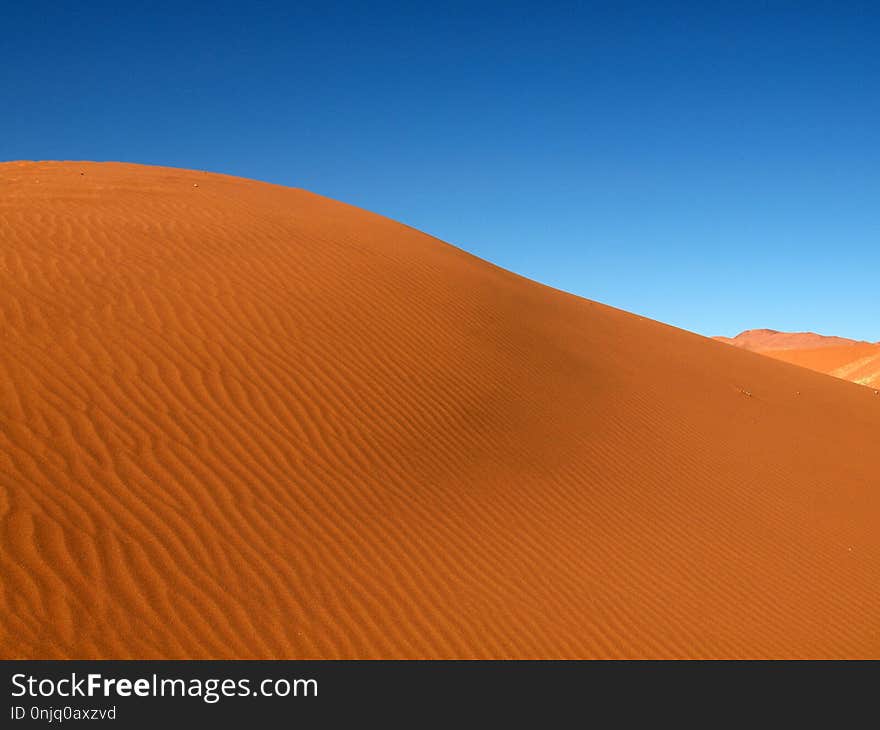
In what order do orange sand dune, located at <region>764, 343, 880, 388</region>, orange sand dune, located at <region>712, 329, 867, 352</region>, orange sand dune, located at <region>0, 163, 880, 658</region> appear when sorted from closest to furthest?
1. orange sand dune, located at <region>0, 163, 880, 658</region>
2. orange sand dune, located at <region>764, 343, 880, 388</region>
3. orange sand dune, located at <region>712, 329, 867, 352</region>

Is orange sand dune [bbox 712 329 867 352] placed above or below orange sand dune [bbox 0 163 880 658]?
above

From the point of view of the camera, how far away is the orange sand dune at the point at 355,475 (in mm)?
5016

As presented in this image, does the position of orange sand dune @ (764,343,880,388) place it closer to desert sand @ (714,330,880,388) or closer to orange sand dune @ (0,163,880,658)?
desert sand @ (714,330,880,388)

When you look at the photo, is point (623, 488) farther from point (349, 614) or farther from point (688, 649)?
point (349, 614)

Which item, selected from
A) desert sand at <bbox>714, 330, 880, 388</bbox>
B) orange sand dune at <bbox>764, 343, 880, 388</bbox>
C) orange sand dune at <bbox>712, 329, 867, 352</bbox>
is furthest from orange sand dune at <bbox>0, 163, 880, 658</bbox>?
orange sand dune at <bbox>712, 329, 867, 352</bbox>

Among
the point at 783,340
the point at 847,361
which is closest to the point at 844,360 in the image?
the point at 847,361

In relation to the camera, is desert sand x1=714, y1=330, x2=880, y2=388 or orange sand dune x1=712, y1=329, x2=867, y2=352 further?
orange sand dune x1=712, y1=329, x2=867, y2=352

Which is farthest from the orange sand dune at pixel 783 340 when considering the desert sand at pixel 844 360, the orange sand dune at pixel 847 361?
the orange sand dune at pixel 847 361

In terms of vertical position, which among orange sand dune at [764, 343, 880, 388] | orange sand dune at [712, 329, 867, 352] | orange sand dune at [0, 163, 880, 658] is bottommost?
orange sand dune at [0, 163, 880, 658]

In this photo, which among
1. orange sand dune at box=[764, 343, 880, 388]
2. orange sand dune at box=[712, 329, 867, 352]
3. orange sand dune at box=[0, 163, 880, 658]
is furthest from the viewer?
orange sand dune at box=[712, 329, 867, 352]

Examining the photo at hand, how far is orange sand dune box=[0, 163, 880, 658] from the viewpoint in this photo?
5016 millimetres

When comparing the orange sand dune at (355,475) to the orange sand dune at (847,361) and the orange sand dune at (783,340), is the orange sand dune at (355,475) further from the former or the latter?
the orange sand dune at (783,340)

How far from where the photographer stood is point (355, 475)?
6816 millimetres
